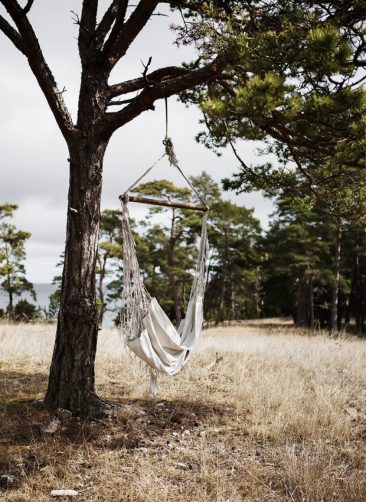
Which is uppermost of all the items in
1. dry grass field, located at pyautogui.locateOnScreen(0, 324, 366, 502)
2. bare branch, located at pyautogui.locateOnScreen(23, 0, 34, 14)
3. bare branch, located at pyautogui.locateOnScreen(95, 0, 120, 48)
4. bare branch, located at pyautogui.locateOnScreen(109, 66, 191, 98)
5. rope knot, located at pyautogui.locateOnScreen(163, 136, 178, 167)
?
bare branch, located at pyautogui.locateOnScreen(95, 0, 120, 48)

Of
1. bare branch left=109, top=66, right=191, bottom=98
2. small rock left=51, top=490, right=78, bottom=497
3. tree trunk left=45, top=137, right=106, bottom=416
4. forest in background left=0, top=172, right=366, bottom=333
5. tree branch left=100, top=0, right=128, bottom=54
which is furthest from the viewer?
forest in background left=0, top=172, right=366, bottom=333

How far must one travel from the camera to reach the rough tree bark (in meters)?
3.26

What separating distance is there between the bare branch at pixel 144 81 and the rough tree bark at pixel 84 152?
0.08m

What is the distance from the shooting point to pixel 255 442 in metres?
3.10

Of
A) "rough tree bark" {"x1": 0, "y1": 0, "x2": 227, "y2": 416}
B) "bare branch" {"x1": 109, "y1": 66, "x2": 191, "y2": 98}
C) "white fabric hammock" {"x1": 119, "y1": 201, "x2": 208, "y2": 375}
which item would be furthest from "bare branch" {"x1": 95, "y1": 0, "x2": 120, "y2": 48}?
"white fabric hammock" {"x1": 119, "y1": 201, "x2": 208, "y2": 375}

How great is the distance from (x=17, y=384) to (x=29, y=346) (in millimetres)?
1668

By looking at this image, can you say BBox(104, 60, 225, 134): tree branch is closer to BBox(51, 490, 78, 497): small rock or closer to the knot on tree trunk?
the knot on tree trunk

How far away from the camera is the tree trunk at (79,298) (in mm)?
3258

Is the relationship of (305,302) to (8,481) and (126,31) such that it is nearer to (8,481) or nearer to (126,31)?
(126,31)

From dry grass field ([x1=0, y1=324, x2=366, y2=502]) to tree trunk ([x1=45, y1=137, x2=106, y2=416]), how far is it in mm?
210

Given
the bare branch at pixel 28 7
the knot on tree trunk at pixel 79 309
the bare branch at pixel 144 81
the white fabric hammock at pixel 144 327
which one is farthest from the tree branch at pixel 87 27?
the knot on tree trunk at pixel 79 309

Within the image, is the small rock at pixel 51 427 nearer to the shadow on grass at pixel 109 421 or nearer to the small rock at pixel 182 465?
the shadow on grass at pixel 109 421

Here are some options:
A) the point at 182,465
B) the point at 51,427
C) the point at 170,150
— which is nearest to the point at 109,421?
the point at 51,427

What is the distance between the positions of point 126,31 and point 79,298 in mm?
2110
